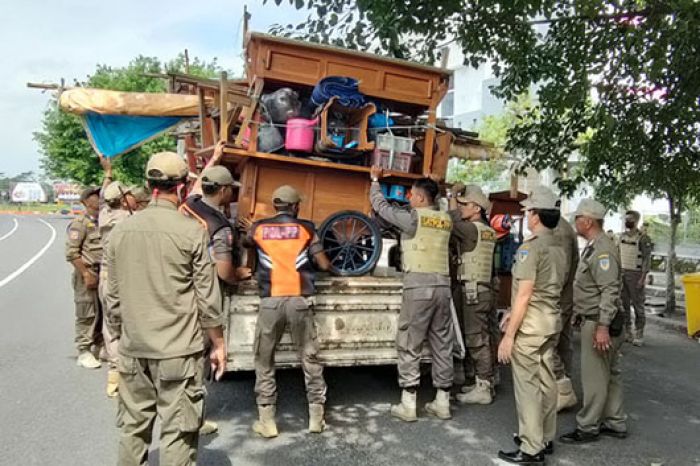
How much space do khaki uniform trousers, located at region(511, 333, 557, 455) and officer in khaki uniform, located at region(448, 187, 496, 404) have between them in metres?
1.34

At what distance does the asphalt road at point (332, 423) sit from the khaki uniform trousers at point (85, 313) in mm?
271

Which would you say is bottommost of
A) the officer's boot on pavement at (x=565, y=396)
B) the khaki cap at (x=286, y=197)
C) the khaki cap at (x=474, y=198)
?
the officer's boot on pavement at (x=565, y=396)

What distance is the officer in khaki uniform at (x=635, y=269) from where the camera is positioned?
8867 millimetres

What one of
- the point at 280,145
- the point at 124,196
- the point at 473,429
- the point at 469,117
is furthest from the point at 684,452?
the point at 469,117

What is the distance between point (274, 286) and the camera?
15.0 ft

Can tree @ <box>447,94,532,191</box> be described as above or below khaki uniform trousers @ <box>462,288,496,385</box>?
above

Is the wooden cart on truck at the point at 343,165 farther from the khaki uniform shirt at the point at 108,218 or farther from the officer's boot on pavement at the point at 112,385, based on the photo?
the officer's boot on pavement at the point at 112,385

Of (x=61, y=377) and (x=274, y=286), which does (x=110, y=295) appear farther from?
(x=61, y=377)

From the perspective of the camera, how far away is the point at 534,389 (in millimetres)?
4234

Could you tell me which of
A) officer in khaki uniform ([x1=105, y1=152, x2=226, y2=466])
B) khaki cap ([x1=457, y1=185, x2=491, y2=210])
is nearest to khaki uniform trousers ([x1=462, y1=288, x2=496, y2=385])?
khaki cap ([x1=457, y1=185, x2=491, y2=210])

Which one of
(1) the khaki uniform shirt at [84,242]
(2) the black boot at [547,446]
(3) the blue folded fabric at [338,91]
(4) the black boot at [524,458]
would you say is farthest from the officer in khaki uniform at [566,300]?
(1) the khaki uniform shirt at [84,242]

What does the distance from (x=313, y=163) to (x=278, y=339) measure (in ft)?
5.61

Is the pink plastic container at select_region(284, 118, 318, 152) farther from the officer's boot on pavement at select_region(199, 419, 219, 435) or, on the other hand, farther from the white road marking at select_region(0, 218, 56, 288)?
the white road marking at select_region(0, 218, 56, 288)

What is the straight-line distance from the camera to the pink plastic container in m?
5.43
